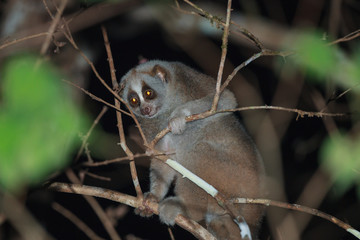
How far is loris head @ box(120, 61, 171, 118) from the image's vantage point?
436cm

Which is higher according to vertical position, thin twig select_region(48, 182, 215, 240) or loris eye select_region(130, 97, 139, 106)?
loris eye select_region(130, 97, 139, 106)

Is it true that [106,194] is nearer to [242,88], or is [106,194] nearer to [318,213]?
[318,213]

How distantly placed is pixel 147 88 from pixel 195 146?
0.95 metres

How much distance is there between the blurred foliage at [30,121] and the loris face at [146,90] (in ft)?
10.7

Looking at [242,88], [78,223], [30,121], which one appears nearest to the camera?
[30,121]

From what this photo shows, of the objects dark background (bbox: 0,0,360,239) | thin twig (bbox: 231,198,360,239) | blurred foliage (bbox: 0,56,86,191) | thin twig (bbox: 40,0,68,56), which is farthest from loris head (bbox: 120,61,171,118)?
blurred foliage (bbox: 0,56,86,191)

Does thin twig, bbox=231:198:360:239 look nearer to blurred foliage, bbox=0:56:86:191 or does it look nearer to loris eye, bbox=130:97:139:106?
blurred foliage, bbox=0:56:86:191

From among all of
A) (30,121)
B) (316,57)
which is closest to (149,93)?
(316,57)

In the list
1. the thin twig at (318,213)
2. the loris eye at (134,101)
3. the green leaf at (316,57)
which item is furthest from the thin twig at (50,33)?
the loris eye at (134,101)

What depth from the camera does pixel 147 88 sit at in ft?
14.5

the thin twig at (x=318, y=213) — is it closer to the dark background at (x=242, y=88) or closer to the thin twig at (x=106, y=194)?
the thin twig at (x=106, y=194)

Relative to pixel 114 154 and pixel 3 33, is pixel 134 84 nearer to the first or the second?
pixel 114 154

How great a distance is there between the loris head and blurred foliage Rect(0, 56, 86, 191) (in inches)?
128

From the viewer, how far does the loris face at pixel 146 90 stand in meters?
4.36
